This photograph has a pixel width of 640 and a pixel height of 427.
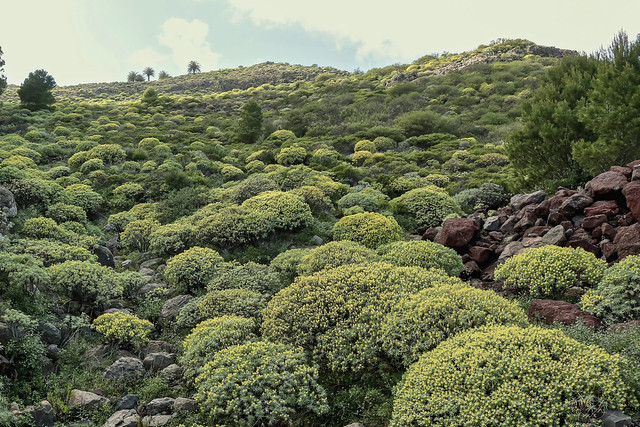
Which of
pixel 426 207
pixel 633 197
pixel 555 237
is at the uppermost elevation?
pixel 633 197

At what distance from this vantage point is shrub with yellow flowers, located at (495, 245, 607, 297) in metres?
8.11

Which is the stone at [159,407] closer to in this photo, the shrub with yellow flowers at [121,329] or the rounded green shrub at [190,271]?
the shrub with yellow flowers at [121,329]

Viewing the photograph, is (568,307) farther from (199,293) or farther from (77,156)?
(77,156)

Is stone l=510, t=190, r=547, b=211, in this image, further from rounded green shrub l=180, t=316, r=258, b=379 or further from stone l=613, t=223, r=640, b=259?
rounded green shrub l=180, t=316, r=258, b=379

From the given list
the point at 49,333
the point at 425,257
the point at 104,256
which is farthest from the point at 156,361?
the point at 425,257

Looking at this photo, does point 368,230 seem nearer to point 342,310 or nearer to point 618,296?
point 342,310

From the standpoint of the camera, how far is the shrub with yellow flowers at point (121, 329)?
8477 mm

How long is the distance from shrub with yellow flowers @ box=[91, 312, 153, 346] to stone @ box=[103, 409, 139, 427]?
218 cm

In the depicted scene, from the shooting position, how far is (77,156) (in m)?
25.9

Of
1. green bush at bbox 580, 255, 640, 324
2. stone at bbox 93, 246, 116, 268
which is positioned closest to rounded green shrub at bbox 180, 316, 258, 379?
green bush at bbox 580, 255, 640, 324

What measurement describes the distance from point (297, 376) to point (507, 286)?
5.05 m

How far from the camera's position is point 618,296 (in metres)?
7.04

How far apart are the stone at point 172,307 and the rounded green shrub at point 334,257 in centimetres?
305

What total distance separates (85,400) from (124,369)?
0.99 metres
